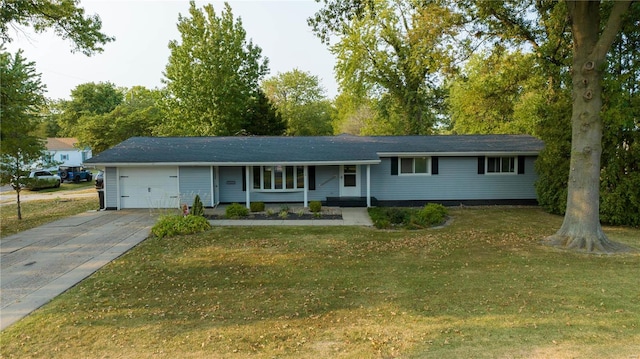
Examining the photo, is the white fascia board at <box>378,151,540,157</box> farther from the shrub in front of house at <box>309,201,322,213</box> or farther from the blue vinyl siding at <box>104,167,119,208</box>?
the blue vinyl siding at <box>104,167,119,208</box>

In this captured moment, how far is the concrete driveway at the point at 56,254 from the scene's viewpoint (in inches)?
258

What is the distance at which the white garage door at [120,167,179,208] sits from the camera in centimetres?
1698

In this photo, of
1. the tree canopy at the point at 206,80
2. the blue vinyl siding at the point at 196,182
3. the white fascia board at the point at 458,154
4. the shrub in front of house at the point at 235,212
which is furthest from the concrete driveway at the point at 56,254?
the tree canopy at the point at 206,80

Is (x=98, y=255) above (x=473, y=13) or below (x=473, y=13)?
below

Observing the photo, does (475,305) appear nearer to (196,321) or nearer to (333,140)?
(196,321)

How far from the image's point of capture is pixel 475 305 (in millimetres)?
5902

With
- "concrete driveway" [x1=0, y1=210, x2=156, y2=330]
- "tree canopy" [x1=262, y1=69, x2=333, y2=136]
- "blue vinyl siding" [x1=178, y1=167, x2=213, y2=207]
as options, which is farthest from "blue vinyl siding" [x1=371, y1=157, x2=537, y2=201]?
"tree canopy" [x1=262, y1=69, x2=333, y2=136]

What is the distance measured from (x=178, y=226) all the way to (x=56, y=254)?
3167 millimetres

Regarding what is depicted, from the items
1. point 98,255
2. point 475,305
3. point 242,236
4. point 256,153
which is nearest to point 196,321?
point 475,305

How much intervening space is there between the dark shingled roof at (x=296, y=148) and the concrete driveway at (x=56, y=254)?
131 inches

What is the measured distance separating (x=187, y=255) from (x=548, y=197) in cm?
1377

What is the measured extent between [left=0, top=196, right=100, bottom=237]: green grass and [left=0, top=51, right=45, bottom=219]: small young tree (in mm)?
1604

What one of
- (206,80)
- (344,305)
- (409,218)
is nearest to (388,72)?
(206,80)

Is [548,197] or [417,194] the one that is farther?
[417,194]
